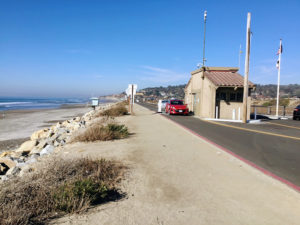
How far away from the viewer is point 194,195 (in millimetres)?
3840

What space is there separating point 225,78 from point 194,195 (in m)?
18.4

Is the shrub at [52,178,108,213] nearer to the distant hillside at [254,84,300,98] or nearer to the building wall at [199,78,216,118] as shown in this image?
the building wall at [199,78,216,118]

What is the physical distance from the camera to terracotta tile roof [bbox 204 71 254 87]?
19.2m

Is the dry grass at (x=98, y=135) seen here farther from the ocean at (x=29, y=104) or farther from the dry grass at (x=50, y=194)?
the ocean at (x=29, y=104)

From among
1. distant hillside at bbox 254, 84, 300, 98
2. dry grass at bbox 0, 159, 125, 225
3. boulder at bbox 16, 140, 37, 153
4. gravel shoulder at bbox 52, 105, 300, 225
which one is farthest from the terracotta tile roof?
distant hillside at bbox 254, 84, 300, 98

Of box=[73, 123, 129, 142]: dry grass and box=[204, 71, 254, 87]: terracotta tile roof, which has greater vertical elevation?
box=[204, 71, 254, 87]: terracotta tile roof

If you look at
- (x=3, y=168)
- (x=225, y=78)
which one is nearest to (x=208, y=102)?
(x=225, y=78)

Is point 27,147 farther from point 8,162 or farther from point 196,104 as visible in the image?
point 196,104

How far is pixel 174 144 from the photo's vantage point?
8062 mm

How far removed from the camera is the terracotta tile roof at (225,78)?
1917 centimetres

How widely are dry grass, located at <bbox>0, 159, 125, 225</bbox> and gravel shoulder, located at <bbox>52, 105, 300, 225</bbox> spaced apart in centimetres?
21

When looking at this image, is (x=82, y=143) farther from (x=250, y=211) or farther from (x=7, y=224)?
(x=250, y=211)

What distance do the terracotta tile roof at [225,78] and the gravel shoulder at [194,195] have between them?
14063 millimetres

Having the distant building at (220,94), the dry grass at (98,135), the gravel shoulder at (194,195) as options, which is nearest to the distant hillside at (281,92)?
the distant building at (220,94)
